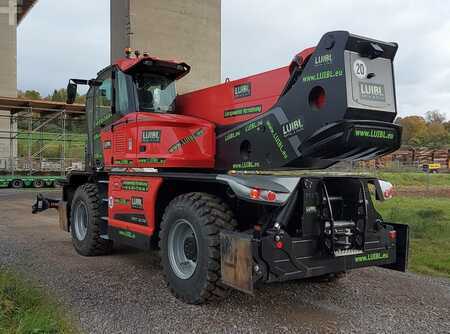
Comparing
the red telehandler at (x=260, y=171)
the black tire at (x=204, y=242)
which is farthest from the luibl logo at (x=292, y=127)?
the black tire at (x=204, y=242)

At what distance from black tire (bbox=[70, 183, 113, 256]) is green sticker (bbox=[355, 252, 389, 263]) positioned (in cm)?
408

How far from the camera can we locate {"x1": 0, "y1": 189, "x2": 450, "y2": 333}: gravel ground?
14.2ft

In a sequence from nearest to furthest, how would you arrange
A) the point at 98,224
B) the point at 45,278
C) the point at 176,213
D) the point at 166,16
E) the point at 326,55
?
1. the point at 326,55
2. the point at 176,213
3. the point at 45,278
4. the point at 98,224
5. the point at 166,16

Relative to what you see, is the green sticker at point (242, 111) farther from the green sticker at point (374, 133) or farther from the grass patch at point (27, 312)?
the grass patch at point (27, 312)

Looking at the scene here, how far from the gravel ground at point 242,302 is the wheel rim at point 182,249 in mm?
337

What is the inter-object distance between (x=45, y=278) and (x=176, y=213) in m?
2.05

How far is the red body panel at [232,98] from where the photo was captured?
16.4 feet

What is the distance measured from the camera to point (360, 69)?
174 inches

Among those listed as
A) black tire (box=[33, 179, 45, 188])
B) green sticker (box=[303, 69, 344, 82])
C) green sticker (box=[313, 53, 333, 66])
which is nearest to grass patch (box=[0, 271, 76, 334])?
green sticker (box=[303, 69, 344, 82])

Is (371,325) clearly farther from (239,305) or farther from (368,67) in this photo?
(368,67)

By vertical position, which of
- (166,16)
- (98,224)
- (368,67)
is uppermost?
(166,16)

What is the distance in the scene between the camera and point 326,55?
439 cm

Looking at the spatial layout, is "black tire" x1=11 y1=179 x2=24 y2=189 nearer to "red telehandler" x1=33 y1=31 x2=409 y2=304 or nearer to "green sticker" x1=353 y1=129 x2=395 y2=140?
"red telehandler" x1=33 y1=31 x2=409 y2=304

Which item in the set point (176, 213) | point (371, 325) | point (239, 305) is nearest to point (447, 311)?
point (371, 325)
